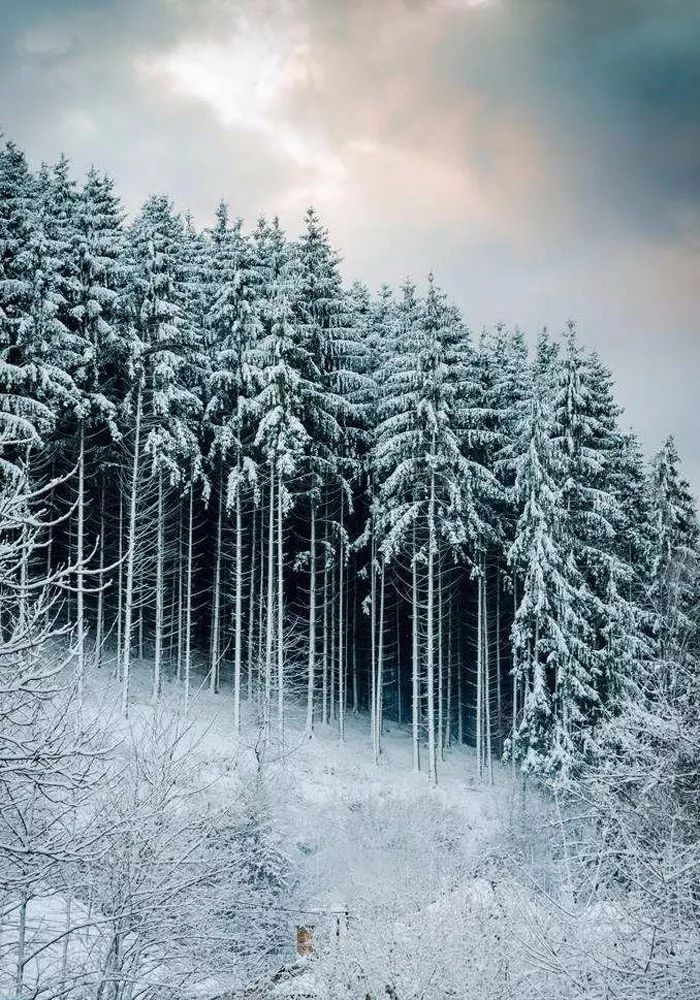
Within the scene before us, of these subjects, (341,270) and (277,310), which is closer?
(277,310)

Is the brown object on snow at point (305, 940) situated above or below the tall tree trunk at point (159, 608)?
below

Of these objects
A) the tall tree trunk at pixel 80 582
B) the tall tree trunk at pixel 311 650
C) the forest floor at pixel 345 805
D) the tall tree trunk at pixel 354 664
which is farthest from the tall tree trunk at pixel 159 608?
the tall tree trunk at pixel 354 664

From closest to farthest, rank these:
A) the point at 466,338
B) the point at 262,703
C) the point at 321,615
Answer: the point at 262,703 < the point at 466,338 < the point at 321,615

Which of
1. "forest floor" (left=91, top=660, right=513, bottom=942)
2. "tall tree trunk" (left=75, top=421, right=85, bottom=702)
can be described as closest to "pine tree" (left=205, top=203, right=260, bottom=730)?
"forest floor" (left=91, top=660, right=513, bottom=942)

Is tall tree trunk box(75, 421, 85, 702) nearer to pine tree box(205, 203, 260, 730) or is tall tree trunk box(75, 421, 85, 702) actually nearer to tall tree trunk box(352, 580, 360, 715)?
pine tree box(205, 203, 260, 730)

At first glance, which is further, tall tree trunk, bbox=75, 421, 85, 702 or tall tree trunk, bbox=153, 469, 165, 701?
tall tree trunk, bbox=153, 469, 165, 701

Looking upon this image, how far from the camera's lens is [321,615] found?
31188 millimetres

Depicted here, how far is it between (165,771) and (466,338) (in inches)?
771

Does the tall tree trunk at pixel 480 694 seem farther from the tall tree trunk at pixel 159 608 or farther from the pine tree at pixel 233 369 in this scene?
the tall tree trunk at pixel 159 608

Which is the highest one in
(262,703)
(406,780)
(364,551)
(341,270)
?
(341,270)

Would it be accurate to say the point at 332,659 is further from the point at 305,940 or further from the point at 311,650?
the point at 305,940

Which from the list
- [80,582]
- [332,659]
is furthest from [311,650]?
[80,582]

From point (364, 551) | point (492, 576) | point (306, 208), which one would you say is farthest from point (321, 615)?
point (306, 208)

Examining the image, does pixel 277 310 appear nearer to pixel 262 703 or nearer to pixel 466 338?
pixel 466 338
